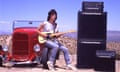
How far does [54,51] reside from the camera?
8.96 metres

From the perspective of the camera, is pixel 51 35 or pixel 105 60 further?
pixel 51 35

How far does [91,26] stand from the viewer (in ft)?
30.9

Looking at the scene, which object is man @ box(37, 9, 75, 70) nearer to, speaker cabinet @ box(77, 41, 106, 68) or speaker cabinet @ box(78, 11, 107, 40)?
speaker cabinet @ box(77, 41, 106, 68)

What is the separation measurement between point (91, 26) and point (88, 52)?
61 cm

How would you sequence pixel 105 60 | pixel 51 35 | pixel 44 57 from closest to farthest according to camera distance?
1. pixel 105 60
2. pixel 51 35
3. pixel 44 57

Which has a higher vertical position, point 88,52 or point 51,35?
point 51,35

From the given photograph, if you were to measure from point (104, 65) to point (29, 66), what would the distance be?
6.06 feet

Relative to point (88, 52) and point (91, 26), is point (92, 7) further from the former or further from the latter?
point (88, 52)

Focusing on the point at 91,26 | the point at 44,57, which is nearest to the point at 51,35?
the point at 44,57

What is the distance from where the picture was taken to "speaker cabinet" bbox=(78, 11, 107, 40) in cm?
936

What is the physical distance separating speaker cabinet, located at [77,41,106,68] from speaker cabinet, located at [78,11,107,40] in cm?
15

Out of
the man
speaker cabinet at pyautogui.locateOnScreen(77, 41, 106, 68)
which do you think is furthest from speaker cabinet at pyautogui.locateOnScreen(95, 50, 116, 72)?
the man

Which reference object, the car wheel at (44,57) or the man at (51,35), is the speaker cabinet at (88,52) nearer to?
the man at (51,35)

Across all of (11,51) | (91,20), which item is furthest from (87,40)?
(11,51)
